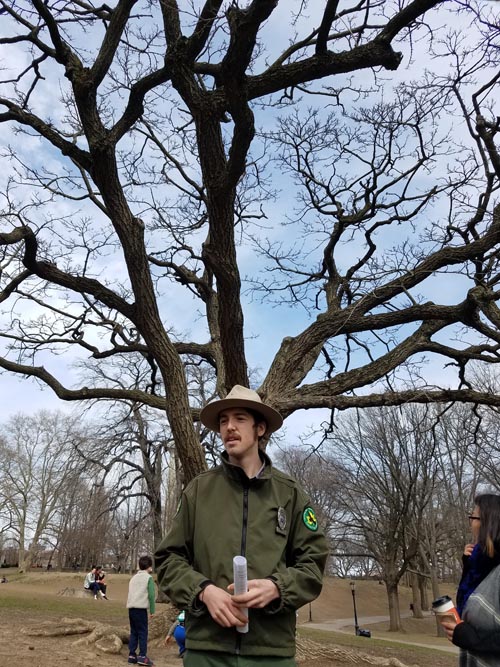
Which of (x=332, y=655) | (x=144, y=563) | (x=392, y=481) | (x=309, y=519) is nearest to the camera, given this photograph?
(x=309, y=519)

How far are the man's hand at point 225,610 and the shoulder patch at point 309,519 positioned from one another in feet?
1.75

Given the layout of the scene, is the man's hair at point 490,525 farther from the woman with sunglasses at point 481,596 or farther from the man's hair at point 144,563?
the man's hair at point 144,563

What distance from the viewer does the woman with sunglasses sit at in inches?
105

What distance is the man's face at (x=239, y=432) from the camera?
2.62 metres

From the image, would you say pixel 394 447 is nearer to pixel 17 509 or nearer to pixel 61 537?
pixel 61 537

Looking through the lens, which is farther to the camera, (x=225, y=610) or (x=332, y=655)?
(x=332, y=655)

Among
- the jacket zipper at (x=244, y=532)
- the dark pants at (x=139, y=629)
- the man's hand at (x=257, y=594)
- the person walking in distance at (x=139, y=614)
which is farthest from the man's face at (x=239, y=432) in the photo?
the dark pants at (x=139, y=629)

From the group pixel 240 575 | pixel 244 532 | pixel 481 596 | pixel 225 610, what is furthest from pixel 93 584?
pixel 240 575

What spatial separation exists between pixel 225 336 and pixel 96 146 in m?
2.88

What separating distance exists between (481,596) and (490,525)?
34cm

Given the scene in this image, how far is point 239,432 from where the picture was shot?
2666mm

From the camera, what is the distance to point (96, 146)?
6.69 meters

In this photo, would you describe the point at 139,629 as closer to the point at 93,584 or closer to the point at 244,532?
the point at 244,532

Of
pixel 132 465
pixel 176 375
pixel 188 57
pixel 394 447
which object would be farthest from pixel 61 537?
pixel 188 57
